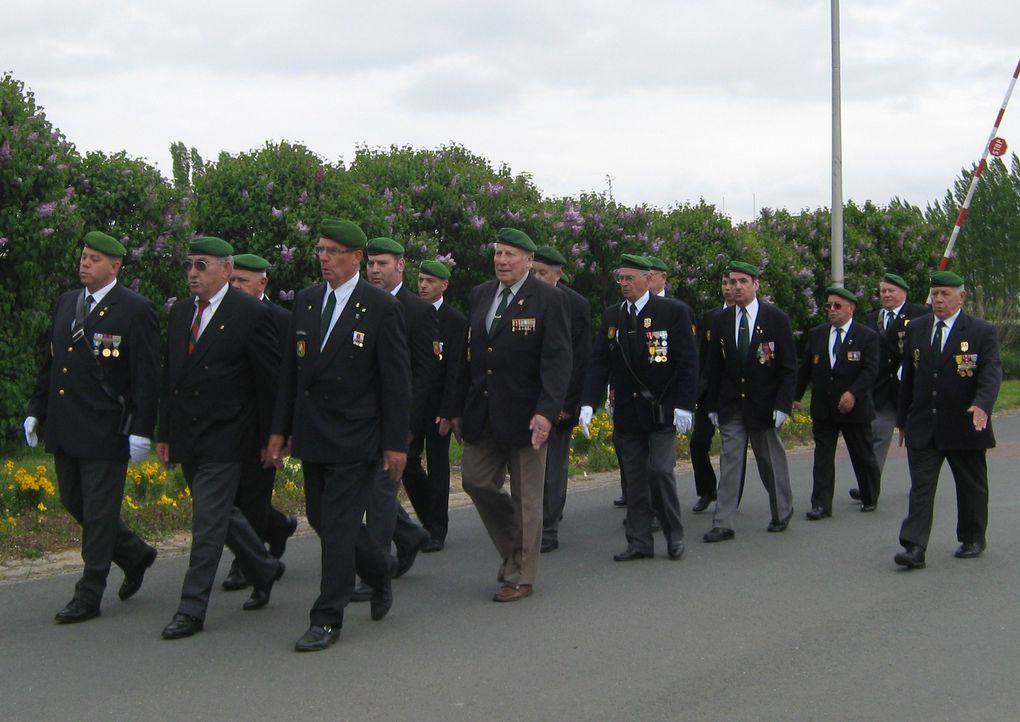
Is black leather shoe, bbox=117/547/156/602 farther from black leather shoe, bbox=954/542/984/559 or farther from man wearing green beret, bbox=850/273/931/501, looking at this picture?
man wearing green beret, bbox=850/273/931/501

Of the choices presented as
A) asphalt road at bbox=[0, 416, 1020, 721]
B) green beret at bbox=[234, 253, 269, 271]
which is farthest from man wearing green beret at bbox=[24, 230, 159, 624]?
green beret at bbox=[234, 253, 269, 271]

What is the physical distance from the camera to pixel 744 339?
974cm

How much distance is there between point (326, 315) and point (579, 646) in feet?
6.57

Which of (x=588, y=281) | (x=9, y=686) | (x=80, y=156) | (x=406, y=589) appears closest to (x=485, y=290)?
(x=406, y=589)

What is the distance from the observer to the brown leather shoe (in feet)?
24.0

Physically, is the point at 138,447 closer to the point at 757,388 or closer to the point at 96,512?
the point at 96,512

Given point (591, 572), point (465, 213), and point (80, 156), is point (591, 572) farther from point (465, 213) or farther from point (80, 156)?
point (465, 213)

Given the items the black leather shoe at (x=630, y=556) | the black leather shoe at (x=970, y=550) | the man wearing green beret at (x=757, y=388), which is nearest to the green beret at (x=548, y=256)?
the man wearing green beret at (x=757, y=388)

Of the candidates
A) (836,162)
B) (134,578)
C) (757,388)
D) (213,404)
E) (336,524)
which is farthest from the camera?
(836,162)

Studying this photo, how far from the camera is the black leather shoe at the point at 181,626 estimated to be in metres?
6.41

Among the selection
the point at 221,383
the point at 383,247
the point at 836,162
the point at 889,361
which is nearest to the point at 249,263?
the point at 383,247

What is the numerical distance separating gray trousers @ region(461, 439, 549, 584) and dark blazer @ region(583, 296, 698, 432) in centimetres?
131

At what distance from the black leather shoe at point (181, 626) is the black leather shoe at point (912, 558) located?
166 inches

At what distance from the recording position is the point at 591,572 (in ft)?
26.8
